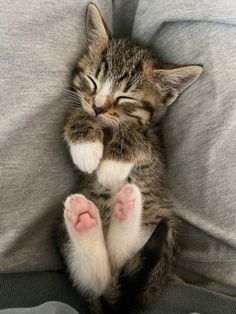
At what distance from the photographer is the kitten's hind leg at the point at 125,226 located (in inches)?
44.4

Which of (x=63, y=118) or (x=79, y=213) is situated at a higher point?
(x=63, y=118)

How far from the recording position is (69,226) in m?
1.09

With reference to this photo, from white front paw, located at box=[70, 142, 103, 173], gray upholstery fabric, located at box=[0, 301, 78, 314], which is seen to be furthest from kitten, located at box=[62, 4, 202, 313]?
gray upholstery fabric, located at box=[0, 301, 78, 314]

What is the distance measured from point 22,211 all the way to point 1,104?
28 cm

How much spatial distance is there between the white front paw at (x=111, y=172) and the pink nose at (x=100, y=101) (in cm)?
16

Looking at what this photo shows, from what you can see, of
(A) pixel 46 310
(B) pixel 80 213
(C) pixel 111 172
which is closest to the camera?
(A) pixel 46 310

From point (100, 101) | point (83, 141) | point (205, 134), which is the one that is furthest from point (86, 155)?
point (205, 134)

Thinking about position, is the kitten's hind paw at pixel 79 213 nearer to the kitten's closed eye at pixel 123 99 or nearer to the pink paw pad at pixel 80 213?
the pink paw pad at pixel 80 213

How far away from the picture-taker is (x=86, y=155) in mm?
1153

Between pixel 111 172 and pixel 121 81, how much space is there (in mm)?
276

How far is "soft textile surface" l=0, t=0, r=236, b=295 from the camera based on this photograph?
1.06 m

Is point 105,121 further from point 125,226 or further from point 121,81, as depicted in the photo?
point 125,226

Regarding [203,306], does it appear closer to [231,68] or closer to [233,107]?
[233,107]

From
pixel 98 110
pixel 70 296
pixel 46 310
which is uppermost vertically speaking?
pixel 98 110
